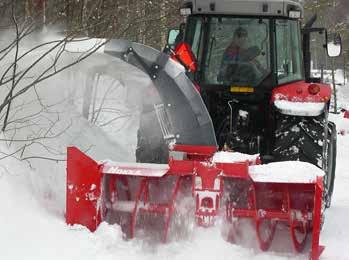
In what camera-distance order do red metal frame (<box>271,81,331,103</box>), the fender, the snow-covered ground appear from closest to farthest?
the snow-covered ground → the fender → red metal frame (<box>271,81,331,103</box>)

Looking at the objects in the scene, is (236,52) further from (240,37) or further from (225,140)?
(225,140)

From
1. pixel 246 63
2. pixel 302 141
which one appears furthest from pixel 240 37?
pixel 302 141

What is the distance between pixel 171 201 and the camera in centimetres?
422

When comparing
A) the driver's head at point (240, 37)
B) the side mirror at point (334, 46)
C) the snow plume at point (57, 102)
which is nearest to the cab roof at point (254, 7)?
the driver's head at point (240, 37)

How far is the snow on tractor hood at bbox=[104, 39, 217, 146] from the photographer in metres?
4.50

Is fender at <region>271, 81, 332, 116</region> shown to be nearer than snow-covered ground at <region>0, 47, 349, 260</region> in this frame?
No

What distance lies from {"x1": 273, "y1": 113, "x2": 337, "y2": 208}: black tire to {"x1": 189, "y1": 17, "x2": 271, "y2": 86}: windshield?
572 mm

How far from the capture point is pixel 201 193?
412 centimetres

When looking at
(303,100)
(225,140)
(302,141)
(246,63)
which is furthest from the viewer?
(246,63)

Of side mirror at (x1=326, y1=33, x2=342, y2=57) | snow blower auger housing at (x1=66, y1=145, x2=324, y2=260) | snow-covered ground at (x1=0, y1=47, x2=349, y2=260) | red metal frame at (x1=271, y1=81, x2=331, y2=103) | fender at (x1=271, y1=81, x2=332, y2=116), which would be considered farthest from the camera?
side mirror at (x1=326, y1=33, x2=342, y2=57)

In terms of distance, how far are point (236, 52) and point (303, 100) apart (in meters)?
0.84

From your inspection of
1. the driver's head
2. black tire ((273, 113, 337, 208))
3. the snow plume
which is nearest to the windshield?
the driver's head

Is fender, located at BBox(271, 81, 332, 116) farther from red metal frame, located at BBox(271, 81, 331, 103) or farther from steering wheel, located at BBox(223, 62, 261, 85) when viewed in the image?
steering wheel, located at BBox(223, 62, 261, 85)

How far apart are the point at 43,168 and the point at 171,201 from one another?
3.96 ft
